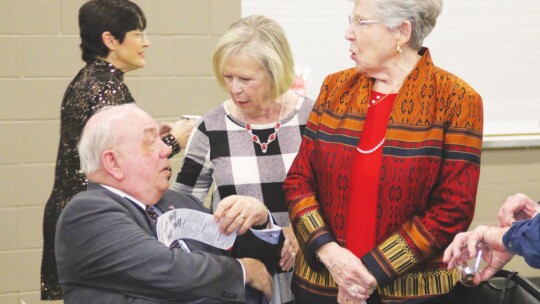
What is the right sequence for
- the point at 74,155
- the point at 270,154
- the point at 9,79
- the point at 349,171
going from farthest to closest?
the point at 9,79, the point at 74,155, the point at 270,154, the point at 349,171

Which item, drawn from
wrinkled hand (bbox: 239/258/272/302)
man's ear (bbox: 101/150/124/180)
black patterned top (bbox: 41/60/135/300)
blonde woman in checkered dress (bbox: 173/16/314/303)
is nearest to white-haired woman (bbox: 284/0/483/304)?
wrinkled hand (bbox: 239/258/272/302)

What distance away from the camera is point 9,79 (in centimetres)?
401

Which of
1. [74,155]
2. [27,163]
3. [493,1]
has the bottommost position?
[27,163]

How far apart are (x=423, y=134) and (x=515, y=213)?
33 centimetres

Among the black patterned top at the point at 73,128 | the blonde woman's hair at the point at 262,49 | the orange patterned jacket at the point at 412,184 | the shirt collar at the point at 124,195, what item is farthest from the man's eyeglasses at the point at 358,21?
the black patterned top at the point at 73,128

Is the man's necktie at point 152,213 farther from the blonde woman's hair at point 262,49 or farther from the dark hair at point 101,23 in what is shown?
the dark hair at point 101,23

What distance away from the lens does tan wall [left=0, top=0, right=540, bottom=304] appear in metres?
A: 4.00

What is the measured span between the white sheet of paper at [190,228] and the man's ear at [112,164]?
0.57 feet

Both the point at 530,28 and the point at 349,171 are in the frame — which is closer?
the point at 349,171

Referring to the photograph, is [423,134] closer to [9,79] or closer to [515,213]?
[515,213]

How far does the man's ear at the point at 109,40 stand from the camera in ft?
10.7

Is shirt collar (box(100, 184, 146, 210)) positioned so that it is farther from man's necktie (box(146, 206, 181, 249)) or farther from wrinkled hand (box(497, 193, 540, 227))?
wrinkled hand (box(497, 193, 540, 227))

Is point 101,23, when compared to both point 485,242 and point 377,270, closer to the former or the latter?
point 377,270

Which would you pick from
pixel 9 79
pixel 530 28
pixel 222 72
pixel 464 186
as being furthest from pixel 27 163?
pixel 530 28
